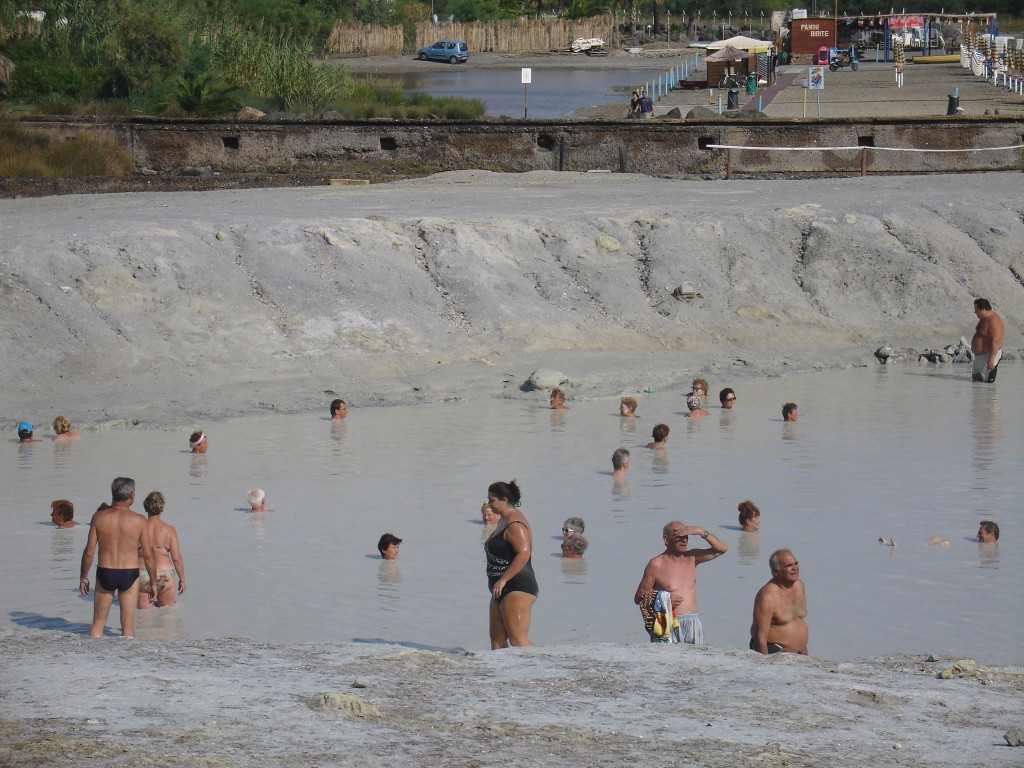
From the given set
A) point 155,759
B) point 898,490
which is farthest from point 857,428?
point 155,759

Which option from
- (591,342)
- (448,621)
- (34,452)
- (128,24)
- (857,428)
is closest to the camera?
(448,621)

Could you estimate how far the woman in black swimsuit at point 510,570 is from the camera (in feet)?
29.4

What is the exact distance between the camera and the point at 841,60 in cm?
6162

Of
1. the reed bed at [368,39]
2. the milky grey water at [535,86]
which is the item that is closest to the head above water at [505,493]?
the milky grey water at [535,86]

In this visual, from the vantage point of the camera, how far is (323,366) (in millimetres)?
19672

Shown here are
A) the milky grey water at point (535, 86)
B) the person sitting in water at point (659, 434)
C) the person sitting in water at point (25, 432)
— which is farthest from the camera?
the milky grey water at point (535, 86)

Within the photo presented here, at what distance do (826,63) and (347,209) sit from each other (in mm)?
41993

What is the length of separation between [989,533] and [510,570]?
17.3ft

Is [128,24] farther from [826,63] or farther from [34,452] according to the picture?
[826,63]

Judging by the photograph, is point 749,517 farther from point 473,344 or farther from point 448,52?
point 448,52

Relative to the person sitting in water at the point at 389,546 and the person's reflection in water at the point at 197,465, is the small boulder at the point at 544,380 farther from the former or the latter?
the person sitting in water at the point at 389,546

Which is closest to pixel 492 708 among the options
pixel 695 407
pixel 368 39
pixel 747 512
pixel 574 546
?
pixel 574 546

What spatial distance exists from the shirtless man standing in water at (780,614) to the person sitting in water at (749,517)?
3.37 meters

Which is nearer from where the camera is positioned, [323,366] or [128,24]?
[323,366]
